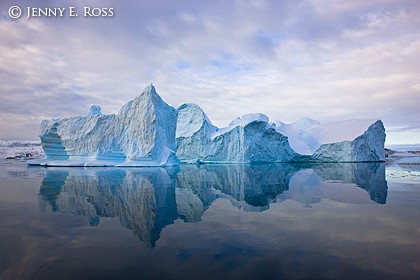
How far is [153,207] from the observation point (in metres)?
6.67

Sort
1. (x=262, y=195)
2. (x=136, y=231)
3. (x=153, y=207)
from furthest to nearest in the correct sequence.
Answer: (x=262, y=195)
(x=153, y=207)
(x=136, y=231)

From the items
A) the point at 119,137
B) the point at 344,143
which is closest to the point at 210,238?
the point at 119,137

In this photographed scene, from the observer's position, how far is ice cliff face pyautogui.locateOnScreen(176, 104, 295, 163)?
29297 millimetres

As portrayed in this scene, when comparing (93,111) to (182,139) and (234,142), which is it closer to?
(182,139)

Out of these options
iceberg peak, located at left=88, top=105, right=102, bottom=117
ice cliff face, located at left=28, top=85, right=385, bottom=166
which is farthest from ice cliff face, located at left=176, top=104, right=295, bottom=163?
iceberg peak, located at left=88, top=105, right=102, bottom=117

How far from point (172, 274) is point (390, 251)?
2927mm

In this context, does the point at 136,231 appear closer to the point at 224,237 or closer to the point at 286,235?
the point at 224,237

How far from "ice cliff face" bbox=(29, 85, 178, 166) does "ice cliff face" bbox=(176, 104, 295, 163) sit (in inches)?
245

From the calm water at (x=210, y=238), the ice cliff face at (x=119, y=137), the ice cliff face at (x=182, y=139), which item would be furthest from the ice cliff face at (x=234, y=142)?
the calm water at (x=210, y=238)

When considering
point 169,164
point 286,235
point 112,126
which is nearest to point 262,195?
point 286,235

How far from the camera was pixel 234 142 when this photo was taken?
3036 centimetres

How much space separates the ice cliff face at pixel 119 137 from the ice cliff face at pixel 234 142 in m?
6.21

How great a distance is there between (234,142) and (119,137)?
12.0 metres

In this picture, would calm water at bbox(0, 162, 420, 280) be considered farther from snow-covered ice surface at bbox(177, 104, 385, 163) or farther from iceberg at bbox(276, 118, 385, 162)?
iceberg at bbox(276, 118, 385, 162)
